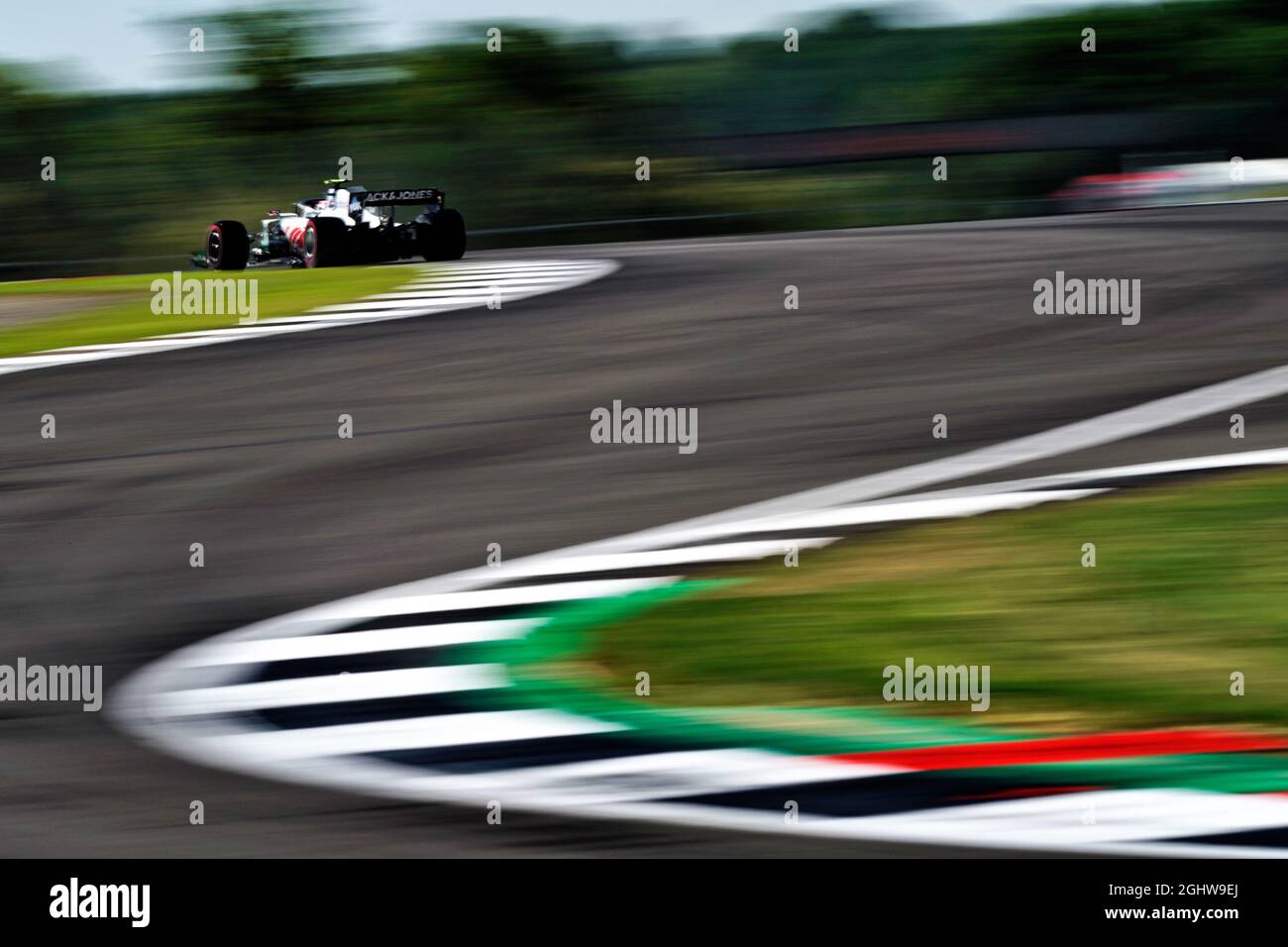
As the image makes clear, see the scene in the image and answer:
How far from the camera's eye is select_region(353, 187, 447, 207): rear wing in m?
20.0

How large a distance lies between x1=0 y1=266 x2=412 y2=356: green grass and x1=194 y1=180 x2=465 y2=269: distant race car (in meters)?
0.25

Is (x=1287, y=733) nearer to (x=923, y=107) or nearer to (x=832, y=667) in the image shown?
(x=832, y=667)

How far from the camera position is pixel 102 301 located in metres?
20.9

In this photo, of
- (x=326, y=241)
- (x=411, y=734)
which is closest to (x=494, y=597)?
(x=411, y=734)

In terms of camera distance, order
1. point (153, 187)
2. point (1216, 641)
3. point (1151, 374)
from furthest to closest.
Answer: point (153, 187), point (1151, 374), point (1216, 641)

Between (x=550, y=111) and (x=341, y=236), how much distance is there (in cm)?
3216

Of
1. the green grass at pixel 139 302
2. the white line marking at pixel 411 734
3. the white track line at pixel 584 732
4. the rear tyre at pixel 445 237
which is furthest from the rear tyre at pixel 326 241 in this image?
the white line marking at pixel 411 734

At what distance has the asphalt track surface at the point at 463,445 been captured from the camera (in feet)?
16.4

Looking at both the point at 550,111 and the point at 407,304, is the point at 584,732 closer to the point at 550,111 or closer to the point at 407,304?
the point at 407,304

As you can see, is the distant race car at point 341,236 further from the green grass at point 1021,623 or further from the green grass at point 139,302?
the green grass at point 1021,623

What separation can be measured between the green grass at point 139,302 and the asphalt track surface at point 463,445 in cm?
213

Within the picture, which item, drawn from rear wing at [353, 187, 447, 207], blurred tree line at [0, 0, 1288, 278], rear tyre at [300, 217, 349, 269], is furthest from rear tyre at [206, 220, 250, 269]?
blurred tree line at [0, 0, 1288, 278]

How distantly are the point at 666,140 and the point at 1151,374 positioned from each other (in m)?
40.9

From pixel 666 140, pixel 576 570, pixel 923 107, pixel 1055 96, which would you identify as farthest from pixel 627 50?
pixel 576 570
